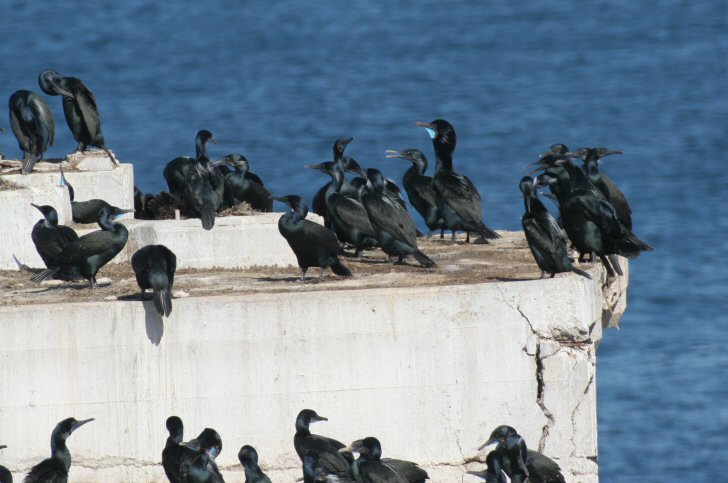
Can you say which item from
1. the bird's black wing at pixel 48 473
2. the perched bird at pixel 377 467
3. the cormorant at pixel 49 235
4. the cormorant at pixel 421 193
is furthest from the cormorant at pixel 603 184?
the bird's black wing at pixel 48 473

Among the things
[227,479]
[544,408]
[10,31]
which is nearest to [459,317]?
[544,408]

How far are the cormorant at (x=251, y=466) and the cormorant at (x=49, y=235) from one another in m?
3.44

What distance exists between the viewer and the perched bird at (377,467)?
39.8ft

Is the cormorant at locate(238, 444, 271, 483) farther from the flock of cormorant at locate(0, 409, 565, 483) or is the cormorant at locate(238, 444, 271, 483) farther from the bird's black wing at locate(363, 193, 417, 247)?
the bird's black wing at locate(363, 193, 417, 247)

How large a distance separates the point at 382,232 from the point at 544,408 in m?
2.78

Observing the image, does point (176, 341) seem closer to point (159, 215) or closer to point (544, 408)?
point (544, 408)

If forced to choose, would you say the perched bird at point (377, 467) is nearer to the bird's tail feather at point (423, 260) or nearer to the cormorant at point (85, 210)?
the bird's tail feather at point (423, 260)

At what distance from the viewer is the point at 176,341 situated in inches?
521

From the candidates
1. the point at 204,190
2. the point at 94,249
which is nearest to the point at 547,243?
the point at 94,249

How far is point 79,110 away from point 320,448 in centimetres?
712

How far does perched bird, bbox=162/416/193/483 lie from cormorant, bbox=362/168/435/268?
10.6 ft

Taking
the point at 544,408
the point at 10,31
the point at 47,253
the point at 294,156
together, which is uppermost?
the point at 10,31

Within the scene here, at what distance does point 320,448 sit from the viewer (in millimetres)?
12555

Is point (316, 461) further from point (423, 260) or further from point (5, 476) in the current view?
point (423, 260)
